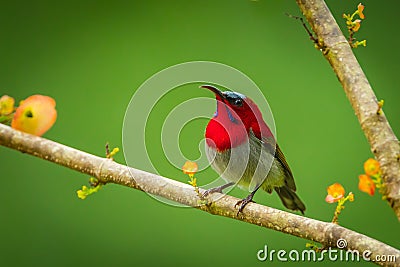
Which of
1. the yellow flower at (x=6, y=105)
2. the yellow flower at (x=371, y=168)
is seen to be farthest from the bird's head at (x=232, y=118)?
the yellow flower at (x=371, y=168)

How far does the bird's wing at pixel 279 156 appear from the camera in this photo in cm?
188

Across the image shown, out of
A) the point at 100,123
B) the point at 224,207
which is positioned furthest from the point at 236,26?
the point at 224,207

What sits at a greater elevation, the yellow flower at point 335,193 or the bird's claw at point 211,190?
the bird's claw at point 211,190

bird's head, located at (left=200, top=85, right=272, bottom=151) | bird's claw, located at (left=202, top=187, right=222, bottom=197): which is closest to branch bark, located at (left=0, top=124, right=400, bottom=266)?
bird's claw, located at (left=202, top=187, right=222, bottom=197)

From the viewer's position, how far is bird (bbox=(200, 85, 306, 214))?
172 cm

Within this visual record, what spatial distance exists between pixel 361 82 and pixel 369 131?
4.1 inches

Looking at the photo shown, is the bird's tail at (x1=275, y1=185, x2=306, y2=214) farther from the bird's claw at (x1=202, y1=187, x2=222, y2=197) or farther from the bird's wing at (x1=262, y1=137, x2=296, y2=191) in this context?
the bird's claw at (x1=202, y1=187, x2=222, y2=197)

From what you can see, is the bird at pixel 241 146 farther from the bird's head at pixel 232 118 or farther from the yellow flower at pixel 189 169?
the yellow flower at pixel 189 169

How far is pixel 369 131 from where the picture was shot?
3.27 feet

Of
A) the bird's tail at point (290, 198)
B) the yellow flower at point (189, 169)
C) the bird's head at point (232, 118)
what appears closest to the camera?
the yellow flower at point (189, 169)

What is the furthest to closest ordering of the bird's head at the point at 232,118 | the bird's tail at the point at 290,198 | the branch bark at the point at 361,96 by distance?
the bird's tail at the point at 290,198 → the bird's head at the point at 232,118 → the branch bark at the point at 361,96

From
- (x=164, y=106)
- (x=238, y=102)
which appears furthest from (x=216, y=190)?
(x=164, y=106)

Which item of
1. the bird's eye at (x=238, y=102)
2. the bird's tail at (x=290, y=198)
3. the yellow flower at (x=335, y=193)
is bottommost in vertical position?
the yellow flower at (x=335, y=193)

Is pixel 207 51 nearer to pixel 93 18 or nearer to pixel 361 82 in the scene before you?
pixel 93 18
